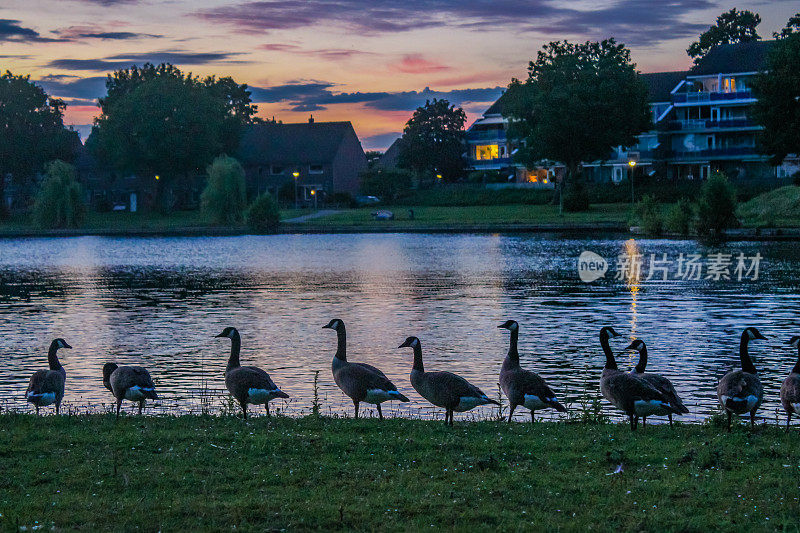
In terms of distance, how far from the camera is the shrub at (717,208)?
2736 inches

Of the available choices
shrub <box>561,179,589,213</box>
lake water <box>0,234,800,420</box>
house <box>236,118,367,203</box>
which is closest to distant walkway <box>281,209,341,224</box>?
house <box>236,118,367,203</box>

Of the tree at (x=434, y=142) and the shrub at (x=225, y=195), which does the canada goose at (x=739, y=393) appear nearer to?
the shrub at (x=225, y=195)

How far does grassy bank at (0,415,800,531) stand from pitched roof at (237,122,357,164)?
123 meters

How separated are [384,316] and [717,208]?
42.8 m

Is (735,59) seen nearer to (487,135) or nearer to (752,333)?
(487,135)

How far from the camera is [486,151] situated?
14025 cm

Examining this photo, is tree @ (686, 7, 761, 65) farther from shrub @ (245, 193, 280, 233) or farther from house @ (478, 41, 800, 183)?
shrub @ (245, 193, 280, 233)

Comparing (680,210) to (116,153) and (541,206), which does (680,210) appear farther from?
(116,153)

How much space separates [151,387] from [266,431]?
327cm

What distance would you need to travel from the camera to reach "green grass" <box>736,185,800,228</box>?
7439cm

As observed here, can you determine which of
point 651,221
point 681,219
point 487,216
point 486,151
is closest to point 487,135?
point 486,151

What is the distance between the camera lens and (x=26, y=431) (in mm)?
13008

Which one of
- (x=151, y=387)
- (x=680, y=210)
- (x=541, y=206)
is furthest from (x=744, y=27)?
(x=151, y=387)

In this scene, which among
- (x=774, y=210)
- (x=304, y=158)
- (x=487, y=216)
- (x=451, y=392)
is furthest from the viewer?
(x=304, y=158)
